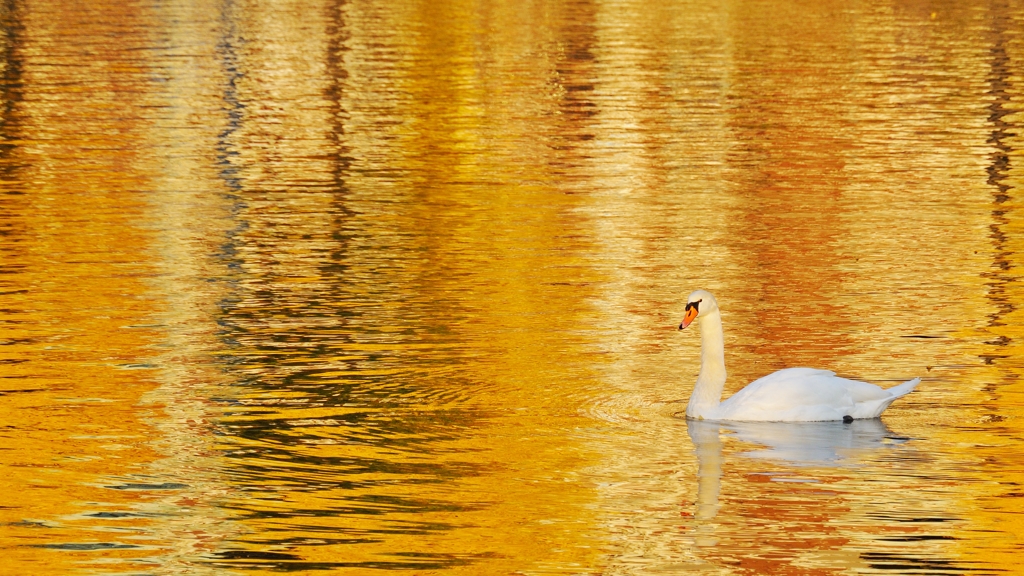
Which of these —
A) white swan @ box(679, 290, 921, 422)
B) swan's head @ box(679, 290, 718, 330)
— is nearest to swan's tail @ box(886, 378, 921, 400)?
white swan @ box(679, 290, 921, 422)

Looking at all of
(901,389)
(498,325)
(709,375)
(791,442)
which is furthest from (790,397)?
(498,325)

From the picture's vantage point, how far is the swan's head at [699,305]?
1468 cm

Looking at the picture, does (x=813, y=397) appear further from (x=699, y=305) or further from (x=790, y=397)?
(x=699, y=305)

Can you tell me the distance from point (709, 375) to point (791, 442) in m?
0.92

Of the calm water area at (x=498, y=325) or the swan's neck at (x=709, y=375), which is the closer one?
the calm water area at (x=498, y=325)

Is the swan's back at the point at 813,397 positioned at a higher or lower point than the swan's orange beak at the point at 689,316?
lower

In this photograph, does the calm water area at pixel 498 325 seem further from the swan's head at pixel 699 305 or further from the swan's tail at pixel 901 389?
the swan's head at pixel 699 305

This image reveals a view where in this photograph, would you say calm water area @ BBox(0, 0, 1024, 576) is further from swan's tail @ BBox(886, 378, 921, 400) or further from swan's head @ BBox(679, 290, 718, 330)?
swan's head @ BBox(679, 290, 718, 330)

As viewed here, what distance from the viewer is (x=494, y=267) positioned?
21.2 metres

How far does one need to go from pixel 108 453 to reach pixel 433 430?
2.36m

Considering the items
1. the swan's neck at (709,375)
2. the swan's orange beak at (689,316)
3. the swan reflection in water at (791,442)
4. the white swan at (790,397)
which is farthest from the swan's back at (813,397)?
the swan's orange beak at (689,316)

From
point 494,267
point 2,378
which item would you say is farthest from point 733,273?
point 2,378

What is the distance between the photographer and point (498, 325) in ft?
58.6

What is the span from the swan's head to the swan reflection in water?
839 millimetres
